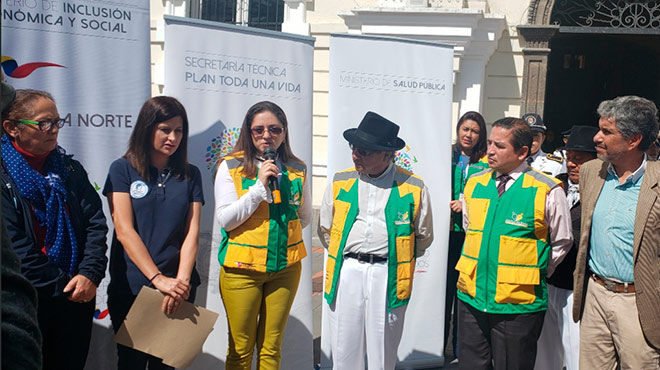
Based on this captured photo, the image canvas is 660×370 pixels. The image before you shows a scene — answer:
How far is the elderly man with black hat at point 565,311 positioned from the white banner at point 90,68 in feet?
8.67

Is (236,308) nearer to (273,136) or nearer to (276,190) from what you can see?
(276,190)

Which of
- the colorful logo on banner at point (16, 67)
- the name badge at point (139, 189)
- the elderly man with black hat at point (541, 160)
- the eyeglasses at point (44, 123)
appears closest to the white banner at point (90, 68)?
the colorful logo on banner at point (16, 67)

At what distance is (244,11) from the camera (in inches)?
420

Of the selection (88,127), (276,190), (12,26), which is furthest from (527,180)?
(12,26)

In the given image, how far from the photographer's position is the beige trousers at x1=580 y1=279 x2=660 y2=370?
3020 mm

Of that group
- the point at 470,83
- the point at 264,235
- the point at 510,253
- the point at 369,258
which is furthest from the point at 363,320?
the point at 470,83

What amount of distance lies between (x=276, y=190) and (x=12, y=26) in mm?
1611

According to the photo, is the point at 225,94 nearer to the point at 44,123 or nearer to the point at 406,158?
the point at 44,123

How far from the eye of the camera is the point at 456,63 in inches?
354

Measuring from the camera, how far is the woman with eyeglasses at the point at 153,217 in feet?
10.6

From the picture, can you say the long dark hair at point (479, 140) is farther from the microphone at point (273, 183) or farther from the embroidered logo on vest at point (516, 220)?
the microphone at point (273, 183)

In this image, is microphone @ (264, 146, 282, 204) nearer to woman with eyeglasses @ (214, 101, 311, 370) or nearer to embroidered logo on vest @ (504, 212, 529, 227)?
woman with eyeglasses @ (214, 101, 311, 370)

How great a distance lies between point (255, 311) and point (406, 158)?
167 centimetres

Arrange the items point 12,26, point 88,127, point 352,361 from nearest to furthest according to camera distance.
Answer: point 12,26 → point 88,127 → point 352,361
